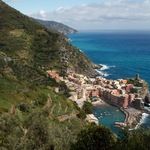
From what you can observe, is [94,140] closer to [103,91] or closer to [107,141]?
[107,141]

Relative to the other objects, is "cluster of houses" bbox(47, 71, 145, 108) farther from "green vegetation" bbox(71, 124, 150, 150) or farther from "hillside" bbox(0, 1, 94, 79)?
"green vegetation" bbox(71, 124, 150, 150)

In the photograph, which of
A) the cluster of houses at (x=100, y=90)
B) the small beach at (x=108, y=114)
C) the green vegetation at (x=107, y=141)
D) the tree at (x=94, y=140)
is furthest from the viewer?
the cluster of houses at (x=100, y=90)

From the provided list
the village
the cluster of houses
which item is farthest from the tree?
the cluster of houses

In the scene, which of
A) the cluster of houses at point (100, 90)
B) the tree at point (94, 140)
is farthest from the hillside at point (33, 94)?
the cluster of houses at point (100, 90)

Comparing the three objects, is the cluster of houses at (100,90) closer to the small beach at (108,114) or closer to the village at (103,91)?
the village at (103,91)

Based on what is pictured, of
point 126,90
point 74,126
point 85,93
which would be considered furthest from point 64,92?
point 74,126

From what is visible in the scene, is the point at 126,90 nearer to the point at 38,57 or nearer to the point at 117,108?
the point at 117,108

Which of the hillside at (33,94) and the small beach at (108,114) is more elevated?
the hillside at (33,94)
